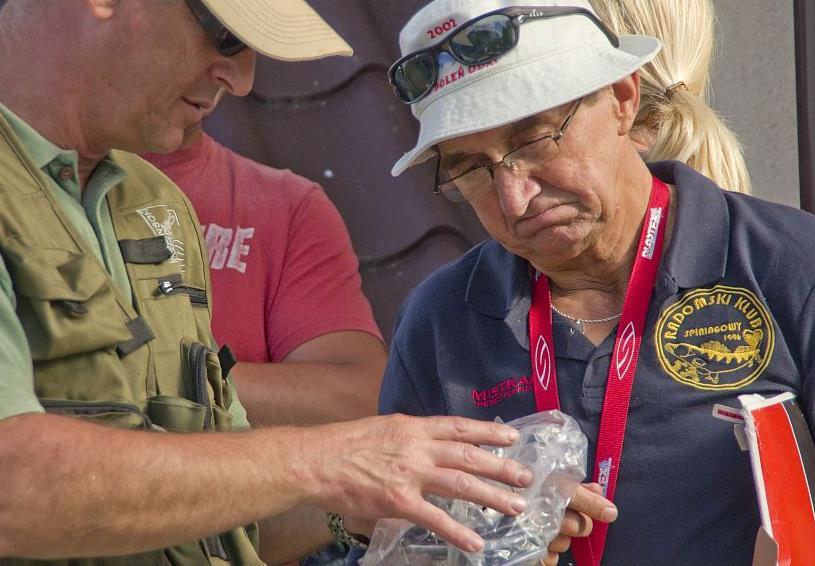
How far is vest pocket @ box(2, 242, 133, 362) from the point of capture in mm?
1940

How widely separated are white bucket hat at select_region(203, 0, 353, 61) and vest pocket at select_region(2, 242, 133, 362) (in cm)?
54

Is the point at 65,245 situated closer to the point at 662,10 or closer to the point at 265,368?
the point at 265,368

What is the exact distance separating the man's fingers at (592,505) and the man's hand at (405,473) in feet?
0.48

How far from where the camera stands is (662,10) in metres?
2.73

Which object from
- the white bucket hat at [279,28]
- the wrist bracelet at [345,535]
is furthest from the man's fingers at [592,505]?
the white bucket hat at [279,28]

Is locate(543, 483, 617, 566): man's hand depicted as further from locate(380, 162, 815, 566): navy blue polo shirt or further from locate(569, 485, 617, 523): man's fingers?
locate(380, 162, 815, 566): navy blue polo shirt

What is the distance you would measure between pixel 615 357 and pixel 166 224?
94cm

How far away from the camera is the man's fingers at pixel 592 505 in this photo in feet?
6.84

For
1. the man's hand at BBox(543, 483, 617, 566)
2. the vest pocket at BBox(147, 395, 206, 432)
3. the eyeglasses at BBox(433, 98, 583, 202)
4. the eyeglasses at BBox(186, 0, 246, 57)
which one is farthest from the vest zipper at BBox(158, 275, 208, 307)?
the man's hand at BBox(543, 483, 617, 566)

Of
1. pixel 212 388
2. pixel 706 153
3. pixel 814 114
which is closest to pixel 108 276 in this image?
pixel 212 388

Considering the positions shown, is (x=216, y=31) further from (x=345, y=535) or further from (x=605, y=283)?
(x=345, y=535)

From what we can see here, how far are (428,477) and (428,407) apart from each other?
558 mm

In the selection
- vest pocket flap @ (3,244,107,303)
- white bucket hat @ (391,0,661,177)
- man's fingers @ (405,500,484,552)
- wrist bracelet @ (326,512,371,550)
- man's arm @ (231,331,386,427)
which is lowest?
man's arm @ (231,331,386,427)

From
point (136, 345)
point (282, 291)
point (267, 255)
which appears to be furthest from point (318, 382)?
point (136, 345)
